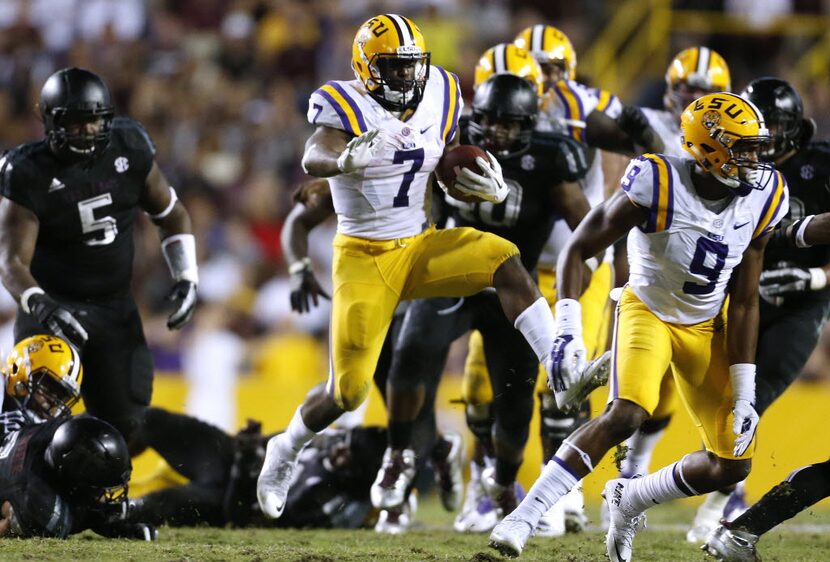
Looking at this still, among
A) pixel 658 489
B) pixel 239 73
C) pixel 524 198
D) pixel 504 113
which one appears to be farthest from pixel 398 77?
pixel 239 73

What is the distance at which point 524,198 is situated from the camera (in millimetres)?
6180

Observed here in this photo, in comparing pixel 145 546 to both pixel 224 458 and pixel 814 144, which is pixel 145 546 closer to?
pixel 224 458

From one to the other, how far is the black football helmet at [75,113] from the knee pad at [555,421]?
230 cm

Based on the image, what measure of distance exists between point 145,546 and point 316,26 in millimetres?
7464

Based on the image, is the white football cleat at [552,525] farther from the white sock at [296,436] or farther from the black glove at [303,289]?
the black glove at [303,289]

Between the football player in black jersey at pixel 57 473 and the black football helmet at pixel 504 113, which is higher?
the black football helmet at pixel 504 113

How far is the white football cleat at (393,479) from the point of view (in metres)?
6.22

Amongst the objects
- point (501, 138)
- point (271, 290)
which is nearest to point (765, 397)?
point (501, 138)

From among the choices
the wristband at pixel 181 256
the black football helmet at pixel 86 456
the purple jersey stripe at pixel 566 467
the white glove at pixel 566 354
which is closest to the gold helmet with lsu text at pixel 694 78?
the white glove at pixel 566 354

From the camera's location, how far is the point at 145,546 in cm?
531

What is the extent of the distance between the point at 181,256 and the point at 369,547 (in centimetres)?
165

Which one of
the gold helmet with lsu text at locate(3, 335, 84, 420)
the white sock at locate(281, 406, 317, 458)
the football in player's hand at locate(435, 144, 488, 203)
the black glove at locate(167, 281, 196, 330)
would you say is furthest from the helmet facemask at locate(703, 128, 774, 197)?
the gold helmet with lsu text at locate(3, 335, 84, 420)

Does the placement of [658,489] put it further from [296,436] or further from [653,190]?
[296,436]

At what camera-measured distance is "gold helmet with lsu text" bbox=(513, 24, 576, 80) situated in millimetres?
7246
